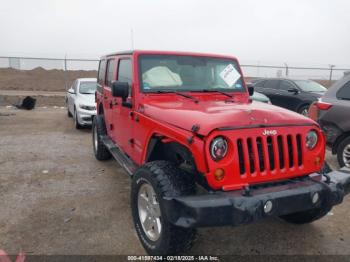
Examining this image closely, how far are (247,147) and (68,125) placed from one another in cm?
864

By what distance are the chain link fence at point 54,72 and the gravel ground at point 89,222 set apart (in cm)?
2224

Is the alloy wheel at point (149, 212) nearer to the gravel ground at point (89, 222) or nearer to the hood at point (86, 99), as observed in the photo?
the gravel ground at point (89, 222)

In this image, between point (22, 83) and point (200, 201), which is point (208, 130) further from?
point (22, 83)

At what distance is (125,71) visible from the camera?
473 centimetres

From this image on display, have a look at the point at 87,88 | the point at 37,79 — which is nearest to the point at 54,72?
the point at 37,79

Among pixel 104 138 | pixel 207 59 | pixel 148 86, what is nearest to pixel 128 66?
pixel 148 86

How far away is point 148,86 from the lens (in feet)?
13.8

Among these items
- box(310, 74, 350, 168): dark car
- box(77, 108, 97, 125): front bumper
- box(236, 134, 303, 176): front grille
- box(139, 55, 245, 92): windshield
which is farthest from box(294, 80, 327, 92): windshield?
box(236, 134, 303, 176): front grille

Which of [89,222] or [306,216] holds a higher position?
[306,216]

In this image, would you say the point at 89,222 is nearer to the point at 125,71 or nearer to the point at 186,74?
the point at 125,71

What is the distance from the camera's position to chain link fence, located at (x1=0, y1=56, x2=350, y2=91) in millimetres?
28047

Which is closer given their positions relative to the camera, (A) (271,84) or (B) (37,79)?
(A) (271,84)

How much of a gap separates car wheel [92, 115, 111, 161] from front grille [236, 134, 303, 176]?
3669 mm

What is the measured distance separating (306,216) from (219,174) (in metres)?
1.53
